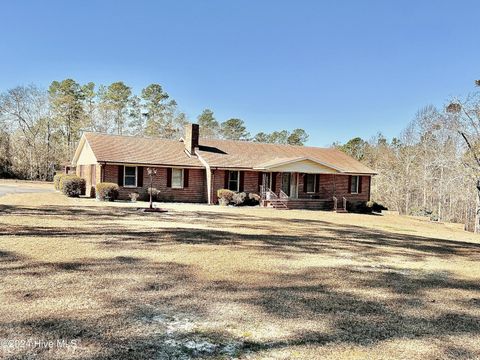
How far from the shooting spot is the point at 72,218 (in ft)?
43.0

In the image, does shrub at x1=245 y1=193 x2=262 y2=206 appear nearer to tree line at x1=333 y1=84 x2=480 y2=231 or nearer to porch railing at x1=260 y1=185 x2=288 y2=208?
porch railing at x1=260 y1=185 x2=288 y2=208

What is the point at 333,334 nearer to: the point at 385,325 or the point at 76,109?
the point at 385,325

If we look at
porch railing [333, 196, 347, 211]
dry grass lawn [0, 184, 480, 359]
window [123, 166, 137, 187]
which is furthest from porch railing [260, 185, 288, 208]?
dry grass lawn [0, 184, 480, 359]

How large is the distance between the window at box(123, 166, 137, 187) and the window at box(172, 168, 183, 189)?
2513 mm

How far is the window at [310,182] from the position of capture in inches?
1120

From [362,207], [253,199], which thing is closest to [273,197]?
[253,199]

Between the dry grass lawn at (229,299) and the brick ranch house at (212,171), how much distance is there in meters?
14.1

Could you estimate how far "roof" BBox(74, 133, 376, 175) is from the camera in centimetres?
2440

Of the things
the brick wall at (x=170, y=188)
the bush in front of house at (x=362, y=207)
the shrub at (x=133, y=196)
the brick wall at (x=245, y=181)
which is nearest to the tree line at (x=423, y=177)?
the bush in front of house at (x=362, y=207)

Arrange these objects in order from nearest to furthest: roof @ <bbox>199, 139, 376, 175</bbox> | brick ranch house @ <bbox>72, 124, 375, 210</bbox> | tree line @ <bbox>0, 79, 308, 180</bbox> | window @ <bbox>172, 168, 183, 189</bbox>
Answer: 1. brick ranch house @ <bbox>72, 124, 375, 210</bbox>
2. window @ <bbox>172, 168, 183, 189</bbox>
3. roof @ <bbox>199, 139, 376, 175</bbox>
4. tree line @ <bbox>0, 79, 308, 180</bbox>

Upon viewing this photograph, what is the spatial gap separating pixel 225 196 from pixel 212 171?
198 cm

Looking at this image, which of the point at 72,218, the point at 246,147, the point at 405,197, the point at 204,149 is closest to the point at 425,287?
the point at 72,218

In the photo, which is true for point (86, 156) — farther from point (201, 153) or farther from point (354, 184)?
point (354, 184)

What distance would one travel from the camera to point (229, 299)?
520 cm
